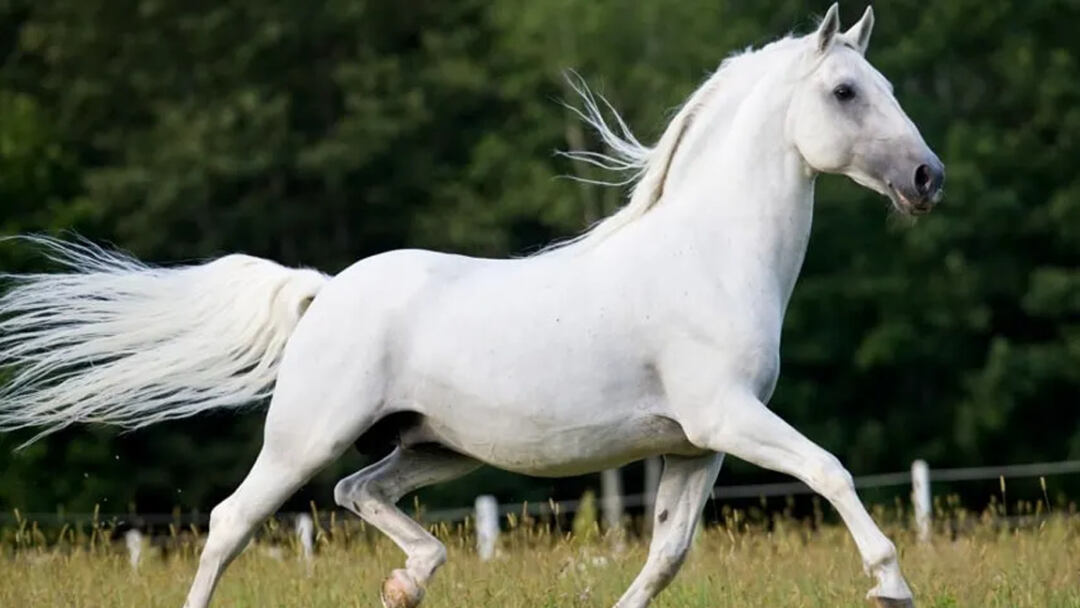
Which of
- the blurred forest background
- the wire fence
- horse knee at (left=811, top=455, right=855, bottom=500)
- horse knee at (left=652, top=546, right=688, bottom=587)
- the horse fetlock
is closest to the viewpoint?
horse knee at (left=811, top=455, right=855, bottom=500)

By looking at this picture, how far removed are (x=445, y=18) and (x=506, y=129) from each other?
3247 millimetres

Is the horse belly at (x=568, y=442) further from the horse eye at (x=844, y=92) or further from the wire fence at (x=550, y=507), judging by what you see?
the horse eye at (x=844, y=92)

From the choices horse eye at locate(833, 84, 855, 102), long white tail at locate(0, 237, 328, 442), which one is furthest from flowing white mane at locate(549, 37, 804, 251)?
long white tail at locate(0, 237, 328, 442)

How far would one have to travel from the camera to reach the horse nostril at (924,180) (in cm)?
754

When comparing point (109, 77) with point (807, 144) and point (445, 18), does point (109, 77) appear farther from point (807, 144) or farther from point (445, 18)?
point (807, 144)

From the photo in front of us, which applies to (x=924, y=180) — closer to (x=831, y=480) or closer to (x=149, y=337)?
(x=831, y=480)

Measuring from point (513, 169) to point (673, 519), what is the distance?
95.2 feet

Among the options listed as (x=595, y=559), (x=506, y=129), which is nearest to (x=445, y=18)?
(x=506, y=129)

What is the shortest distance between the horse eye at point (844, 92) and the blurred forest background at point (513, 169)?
23.4 m

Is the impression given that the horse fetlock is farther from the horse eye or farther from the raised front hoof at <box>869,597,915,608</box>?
the horse eye

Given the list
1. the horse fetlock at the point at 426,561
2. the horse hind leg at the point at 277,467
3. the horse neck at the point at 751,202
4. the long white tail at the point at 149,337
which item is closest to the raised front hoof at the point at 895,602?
the horse neck at the point at 751,202

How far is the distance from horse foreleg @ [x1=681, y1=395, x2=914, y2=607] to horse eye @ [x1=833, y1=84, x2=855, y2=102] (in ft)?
3.82

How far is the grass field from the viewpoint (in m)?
8.34

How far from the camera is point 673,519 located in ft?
25.8
